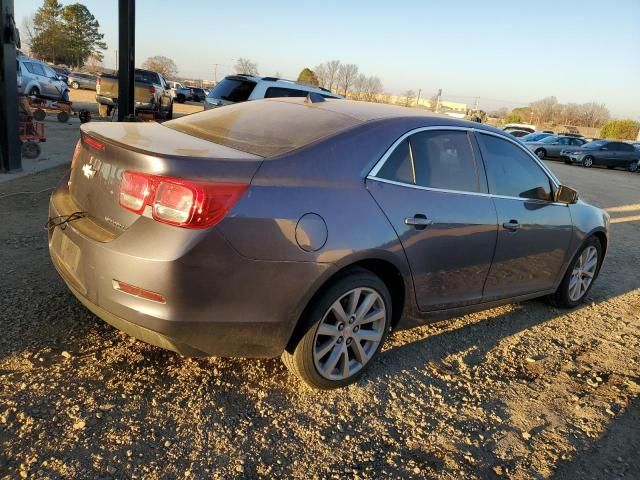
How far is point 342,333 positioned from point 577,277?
307 cm

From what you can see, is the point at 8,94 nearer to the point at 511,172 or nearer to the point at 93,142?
the point at 93,142

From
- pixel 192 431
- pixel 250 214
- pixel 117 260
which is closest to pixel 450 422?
pixel 192 431

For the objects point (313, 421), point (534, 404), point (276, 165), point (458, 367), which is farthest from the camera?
point (458, 367)

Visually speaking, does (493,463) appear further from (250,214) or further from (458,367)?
(250,214)

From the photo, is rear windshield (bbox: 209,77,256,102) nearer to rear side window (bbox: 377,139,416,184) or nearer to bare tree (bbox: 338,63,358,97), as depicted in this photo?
rear side window (bbox: 377,139,416,184)

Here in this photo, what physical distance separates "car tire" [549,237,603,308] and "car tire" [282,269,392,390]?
8.10ft

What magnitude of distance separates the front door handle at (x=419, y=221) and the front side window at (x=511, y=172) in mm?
846

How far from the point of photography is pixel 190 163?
238 cm

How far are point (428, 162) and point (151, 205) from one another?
1776mm

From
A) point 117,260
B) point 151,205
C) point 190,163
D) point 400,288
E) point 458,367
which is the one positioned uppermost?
point 190,163

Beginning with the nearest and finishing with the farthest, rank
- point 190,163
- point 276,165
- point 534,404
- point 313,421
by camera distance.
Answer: point 190,163
point 276,165
point 313,421
point 534,404

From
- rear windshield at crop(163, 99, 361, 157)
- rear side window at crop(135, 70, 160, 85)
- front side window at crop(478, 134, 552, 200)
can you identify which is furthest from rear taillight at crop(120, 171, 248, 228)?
rear side window at crop(135, 70, 160, 85)

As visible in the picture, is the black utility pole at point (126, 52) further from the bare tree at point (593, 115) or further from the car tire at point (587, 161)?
the bare tree at point (593, 115)

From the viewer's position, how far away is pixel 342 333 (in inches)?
117
